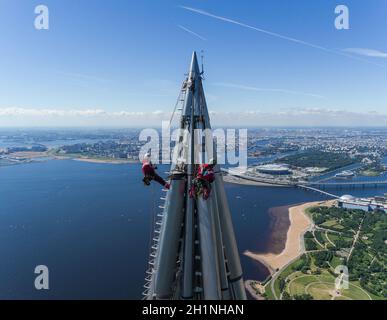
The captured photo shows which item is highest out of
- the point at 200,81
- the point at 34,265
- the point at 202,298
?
the point at 200,81

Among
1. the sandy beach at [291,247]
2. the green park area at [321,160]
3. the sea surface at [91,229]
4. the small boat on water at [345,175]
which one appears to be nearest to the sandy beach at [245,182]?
the sea surface at [91,229]

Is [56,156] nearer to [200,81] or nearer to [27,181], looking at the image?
[27,181]

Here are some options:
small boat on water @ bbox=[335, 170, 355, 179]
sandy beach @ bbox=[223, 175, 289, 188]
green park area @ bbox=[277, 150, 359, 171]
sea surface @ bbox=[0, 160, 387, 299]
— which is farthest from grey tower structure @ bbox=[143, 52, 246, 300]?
green park area @ bbox=[277, 150, 359, 171]

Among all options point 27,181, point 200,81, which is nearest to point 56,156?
point 27,181

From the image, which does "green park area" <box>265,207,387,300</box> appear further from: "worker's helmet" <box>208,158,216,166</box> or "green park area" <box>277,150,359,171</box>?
"green park area" <box>277,150,359,171</box>

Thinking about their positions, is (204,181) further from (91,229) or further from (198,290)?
(91,229)

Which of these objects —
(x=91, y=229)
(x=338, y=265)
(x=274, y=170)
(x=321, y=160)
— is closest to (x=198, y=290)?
(x=338, y=265)
